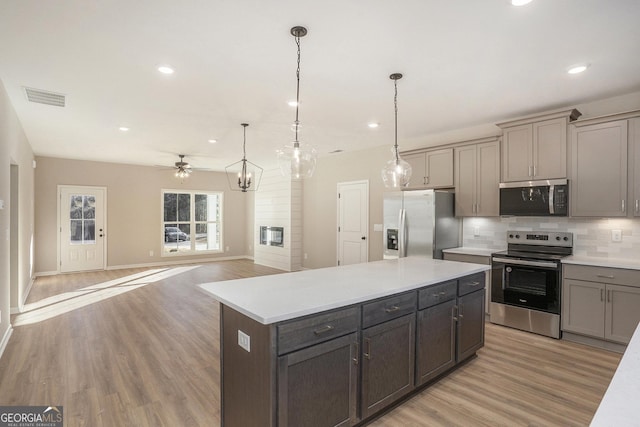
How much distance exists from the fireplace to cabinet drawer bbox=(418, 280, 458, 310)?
5.78m

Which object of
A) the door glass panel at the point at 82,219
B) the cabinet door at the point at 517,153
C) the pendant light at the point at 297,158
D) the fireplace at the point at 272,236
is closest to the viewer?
the pendant light at the point at 297,158

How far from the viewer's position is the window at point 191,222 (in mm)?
9023

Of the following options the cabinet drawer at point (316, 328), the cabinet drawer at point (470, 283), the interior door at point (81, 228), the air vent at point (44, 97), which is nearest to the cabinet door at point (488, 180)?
the cabinet drawer at point (470, 283)

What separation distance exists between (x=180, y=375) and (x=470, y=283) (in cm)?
268

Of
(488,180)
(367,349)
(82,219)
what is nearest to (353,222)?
(488,180)

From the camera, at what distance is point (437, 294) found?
2.59 metres

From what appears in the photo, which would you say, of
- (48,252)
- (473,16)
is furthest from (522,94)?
(48,252)

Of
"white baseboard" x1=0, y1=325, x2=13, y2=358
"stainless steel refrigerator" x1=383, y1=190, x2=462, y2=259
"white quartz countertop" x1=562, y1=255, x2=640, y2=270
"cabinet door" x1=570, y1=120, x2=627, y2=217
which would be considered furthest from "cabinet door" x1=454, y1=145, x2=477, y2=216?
"white baseboard" x1=0, y1=325, x2=13, y2=358

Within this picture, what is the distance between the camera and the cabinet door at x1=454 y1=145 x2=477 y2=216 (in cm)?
451

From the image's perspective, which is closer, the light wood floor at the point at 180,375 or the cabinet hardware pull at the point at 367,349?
the cabinet hardware pull at the point at 367,349

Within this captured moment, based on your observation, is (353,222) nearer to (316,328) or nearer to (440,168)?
(440,168)

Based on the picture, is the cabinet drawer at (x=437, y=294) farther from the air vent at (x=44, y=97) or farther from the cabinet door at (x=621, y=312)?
the air vent at (x=44, y=97)

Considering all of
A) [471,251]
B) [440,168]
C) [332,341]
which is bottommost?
[332,341]

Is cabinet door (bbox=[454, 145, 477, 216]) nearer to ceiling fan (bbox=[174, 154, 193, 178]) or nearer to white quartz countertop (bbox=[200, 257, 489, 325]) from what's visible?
white quartz countertop (bbox=[200, 257, 489, 325])
